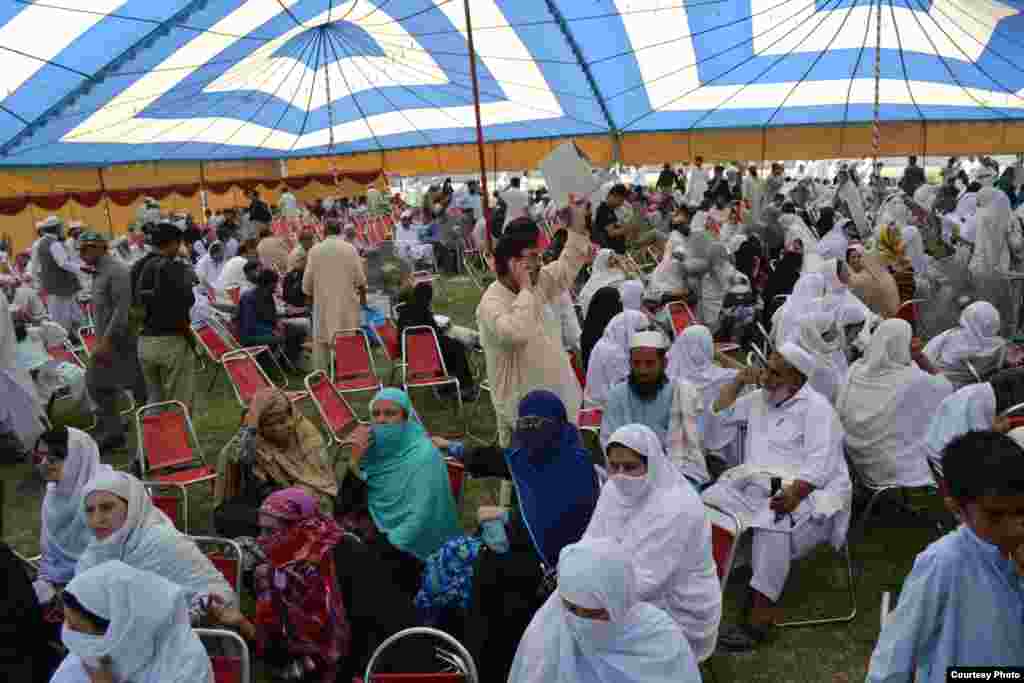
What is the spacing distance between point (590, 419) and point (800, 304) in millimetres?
1844

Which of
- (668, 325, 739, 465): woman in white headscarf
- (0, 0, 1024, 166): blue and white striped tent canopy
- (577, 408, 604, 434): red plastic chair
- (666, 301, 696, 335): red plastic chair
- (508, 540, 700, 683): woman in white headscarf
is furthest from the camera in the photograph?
(0, 0, 1024, 166): blue and white striped tent canopy

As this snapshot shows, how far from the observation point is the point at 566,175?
579cm

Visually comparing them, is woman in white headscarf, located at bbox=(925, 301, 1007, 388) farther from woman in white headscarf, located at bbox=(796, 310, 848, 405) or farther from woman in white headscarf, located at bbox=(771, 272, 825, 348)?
woman in white headscarf, located at bbox=(771, 272, 825, 348)

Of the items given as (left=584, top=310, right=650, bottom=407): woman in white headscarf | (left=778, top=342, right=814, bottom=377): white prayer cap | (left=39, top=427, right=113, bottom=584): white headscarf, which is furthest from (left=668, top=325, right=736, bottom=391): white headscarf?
(left=39, top=427, right=113, bottom=584): white headscarf

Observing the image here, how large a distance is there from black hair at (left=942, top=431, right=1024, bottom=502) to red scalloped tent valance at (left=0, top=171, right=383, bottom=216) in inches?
699

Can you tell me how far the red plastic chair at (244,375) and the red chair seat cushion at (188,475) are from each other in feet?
3.91

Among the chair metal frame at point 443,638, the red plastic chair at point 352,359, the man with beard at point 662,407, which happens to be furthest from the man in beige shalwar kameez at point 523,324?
the red plastic chair at point 352,359

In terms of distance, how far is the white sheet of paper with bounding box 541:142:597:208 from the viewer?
573 centimetres

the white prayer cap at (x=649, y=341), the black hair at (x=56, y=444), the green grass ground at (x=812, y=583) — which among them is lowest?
the green grass ground at (x=812, y=583)

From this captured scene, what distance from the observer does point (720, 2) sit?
44.2ft

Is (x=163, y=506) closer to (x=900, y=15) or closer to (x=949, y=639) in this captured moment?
(x=949, y=639)

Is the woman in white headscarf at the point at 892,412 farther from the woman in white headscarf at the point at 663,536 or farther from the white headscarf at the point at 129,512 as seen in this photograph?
the white headscarf at the point at 129,512

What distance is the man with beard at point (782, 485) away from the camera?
11.6 feet

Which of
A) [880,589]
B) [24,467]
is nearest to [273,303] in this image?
[24,467]
